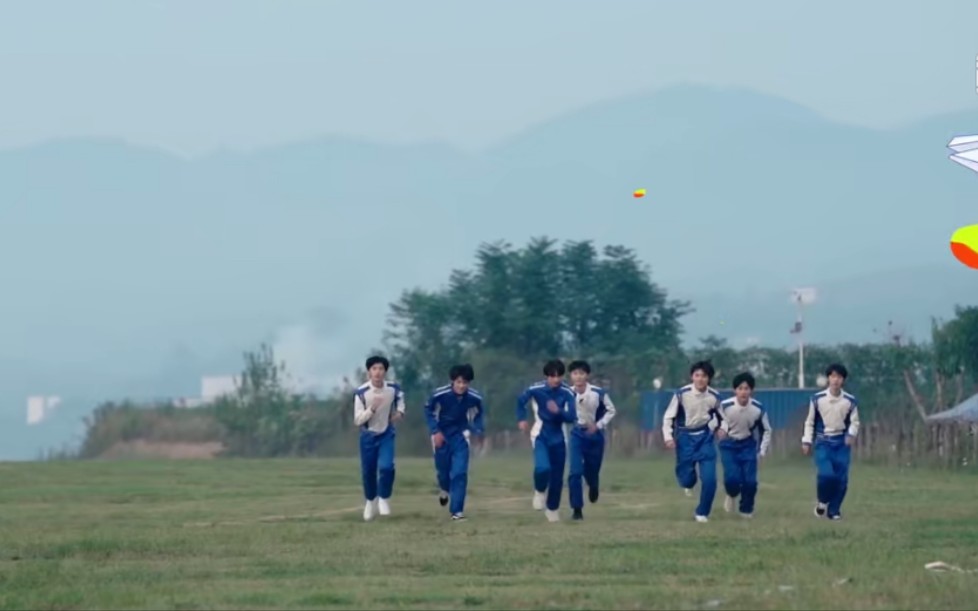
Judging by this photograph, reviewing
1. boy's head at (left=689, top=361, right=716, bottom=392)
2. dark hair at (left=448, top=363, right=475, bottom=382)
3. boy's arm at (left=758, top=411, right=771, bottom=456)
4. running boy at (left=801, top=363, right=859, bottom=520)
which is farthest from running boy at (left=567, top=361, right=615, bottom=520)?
running boy at (left=801, top=363, right=859, bottom=520)

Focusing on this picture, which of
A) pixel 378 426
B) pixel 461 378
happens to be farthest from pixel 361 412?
pixel 461 378

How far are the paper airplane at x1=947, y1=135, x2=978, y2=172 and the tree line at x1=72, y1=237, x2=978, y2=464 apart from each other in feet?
120

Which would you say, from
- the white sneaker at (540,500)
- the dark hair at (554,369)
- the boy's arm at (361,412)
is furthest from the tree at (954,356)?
the boy's arm at (361,412)

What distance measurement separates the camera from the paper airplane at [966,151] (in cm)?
2062

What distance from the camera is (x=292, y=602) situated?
13.4 m

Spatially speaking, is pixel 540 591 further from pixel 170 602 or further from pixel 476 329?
pixel 476 329

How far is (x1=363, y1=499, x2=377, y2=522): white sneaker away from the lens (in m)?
22.4

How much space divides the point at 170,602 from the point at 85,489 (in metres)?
19.1

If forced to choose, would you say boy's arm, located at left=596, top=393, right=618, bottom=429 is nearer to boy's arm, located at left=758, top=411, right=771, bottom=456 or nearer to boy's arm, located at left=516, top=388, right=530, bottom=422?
boy's arm, located at left=516, top=388, right=530, bottom=422

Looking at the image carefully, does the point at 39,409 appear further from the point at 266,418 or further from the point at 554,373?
the point at 554,373

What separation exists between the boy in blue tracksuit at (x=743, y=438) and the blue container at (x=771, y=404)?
26119 mm

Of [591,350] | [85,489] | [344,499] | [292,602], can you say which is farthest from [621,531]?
[591,350]

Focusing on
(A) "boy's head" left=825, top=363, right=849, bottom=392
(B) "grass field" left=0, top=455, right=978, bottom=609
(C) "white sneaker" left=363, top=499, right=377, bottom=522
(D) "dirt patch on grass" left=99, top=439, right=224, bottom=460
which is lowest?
(B) "grass field" left=0, top=455, right=978, bottom=609

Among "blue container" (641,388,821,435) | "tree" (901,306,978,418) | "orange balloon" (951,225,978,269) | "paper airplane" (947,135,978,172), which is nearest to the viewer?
"paper airplane" (947,135,978,172)
